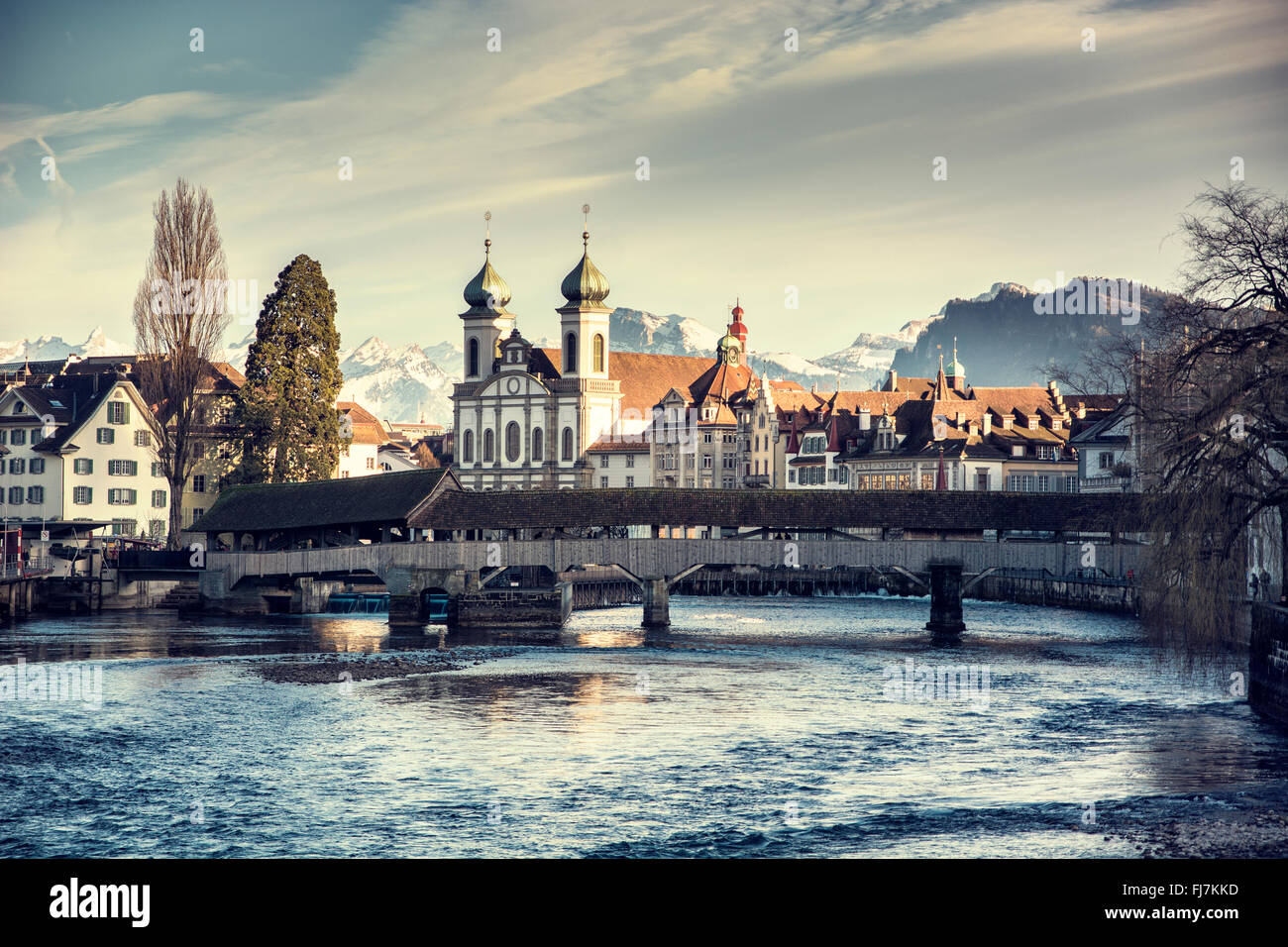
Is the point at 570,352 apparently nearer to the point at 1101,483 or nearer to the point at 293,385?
the point at 293,385

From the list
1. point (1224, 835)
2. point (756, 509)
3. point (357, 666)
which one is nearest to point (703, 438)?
point (756, 509)

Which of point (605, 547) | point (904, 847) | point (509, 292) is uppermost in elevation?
point (509, 292)

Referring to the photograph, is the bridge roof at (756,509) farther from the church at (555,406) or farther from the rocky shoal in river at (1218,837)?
the church at (555,406)

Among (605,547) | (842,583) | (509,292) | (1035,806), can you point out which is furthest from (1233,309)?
A: (509,292)

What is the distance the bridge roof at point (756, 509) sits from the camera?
5950 centimetres

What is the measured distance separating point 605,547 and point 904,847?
37.7m

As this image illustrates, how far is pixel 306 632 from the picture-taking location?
5912cm

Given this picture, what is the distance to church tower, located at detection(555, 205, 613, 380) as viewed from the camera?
111125mm

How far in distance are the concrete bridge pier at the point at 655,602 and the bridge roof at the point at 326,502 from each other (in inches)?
376

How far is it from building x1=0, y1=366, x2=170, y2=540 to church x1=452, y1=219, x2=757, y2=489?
29501 mm

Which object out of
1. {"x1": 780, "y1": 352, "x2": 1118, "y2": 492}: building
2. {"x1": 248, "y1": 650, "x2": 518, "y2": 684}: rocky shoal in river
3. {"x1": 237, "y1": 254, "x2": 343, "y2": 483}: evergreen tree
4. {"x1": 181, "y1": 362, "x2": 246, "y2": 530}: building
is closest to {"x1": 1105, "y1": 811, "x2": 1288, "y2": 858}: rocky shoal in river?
{"x1": 248, "y1": 650, "x2": 518, "y2": 684}: rocky shoal in river

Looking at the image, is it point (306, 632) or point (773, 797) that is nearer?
point (773, 797)

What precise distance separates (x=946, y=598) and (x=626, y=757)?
29.2 m
